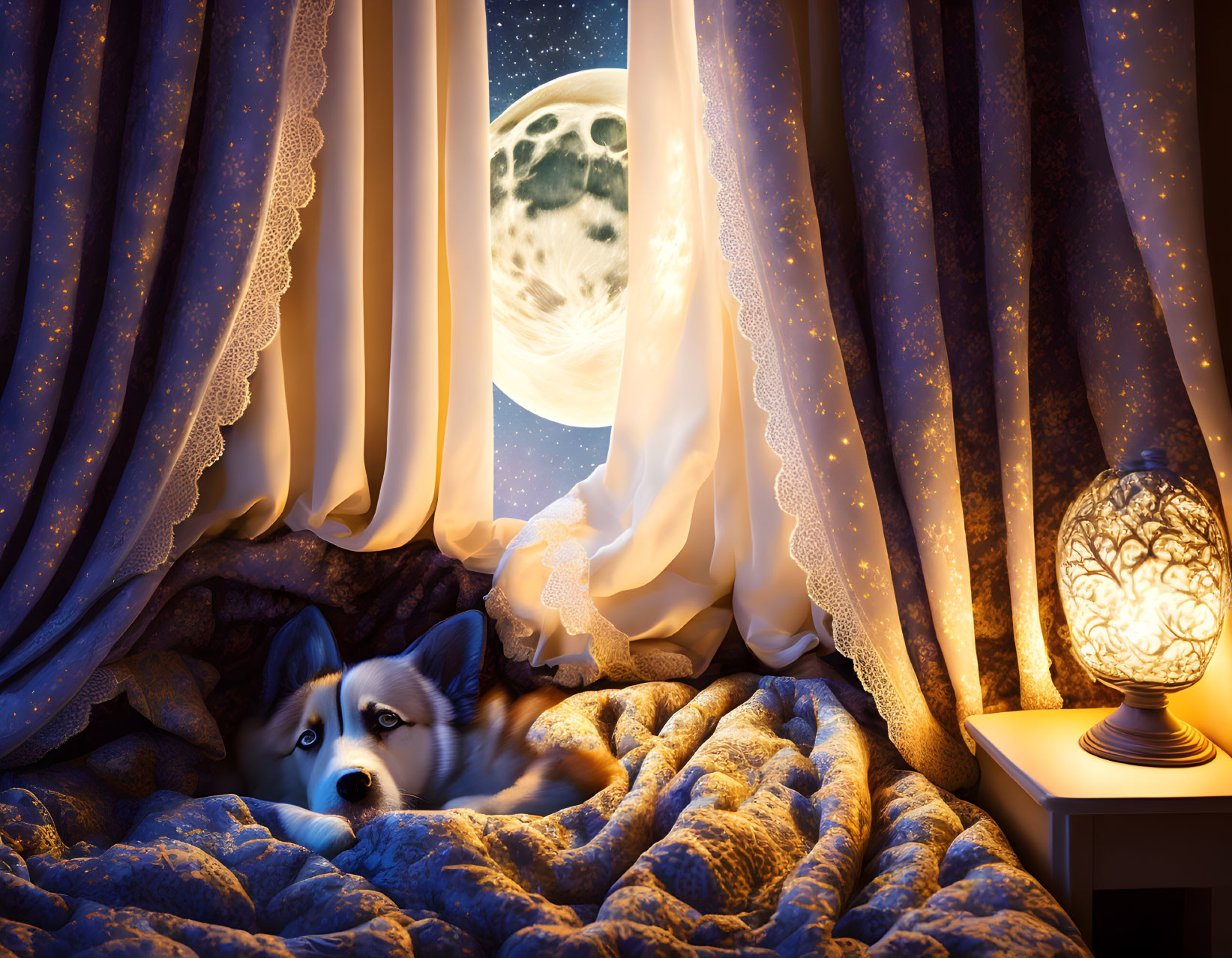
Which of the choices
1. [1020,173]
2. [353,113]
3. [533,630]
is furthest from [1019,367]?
[353,113]

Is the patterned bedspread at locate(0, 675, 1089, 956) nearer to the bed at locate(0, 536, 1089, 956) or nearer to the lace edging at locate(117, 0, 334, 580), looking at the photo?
the bed at locate(0, 536, 1089, 956)

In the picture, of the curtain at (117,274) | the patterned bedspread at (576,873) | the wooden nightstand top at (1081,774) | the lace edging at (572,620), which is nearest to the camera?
the patterned bedspread at (576,873)

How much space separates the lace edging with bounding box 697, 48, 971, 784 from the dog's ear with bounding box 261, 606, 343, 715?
75 centimetres

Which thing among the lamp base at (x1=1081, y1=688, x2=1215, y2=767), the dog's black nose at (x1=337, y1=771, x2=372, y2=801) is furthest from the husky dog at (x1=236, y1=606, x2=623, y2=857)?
the lamp base at (x1=1081, y1=688, x2=1215, y2=767)

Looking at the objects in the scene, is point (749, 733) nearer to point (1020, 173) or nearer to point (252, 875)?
point (252, 875)

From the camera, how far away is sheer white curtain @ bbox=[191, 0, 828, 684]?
4.23 ft

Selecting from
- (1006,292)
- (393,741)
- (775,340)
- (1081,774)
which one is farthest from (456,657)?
(1006,292)

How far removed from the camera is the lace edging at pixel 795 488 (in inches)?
42.9

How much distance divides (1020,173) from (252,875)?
53.2 inches

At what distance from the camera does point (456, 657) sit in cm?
122

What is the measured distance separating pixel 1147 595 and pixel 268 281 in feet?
4.26

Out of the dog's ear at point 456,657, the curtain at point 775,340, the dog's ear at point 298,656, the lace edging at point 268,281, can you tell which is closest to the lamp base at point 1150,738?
the curtain at point 775,340

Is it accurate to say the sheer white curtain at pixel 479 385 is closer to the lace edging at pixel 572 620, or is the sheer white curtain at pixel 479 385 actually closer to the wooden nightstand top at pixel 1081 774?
the lace edging at pixel 572 620

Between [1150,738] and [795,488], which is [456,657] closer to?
[795,488]
